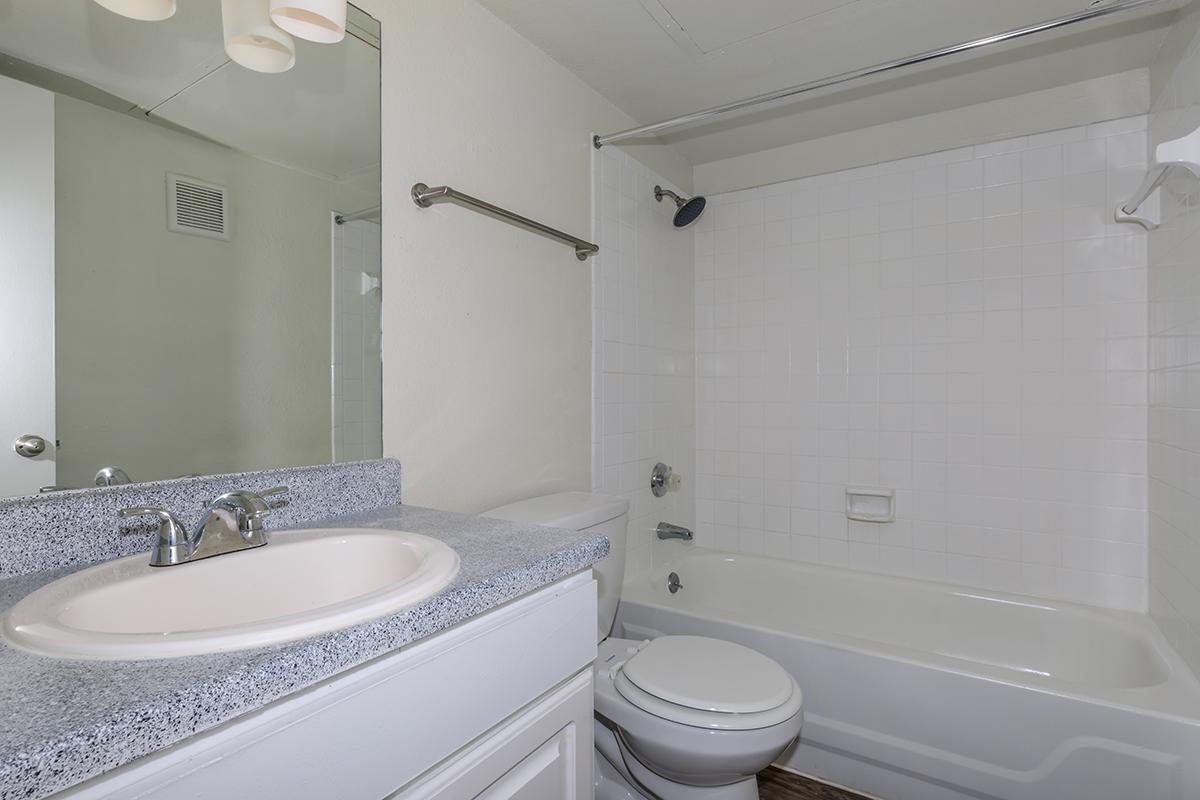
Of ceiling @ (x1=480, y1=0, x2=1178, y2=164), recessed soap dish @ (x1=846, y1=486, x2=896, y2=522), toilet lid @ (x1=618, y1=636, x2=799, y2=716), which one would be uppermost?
ceiling @ (x1=480, y1=0, x2=1178, y2=164)

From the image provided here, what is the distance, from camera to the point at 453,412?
4.87 feet

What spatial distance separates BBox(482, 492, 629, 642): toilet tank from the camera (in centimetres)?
148

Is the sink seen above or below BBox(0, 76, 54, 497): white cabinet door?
below

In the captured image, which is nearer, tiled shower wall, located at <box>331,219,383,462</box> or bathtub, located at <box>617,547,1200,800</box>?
tiled shower wall, located at <box>331,219,383,462</box>

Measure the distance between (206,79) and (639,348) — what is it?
61.8 inches

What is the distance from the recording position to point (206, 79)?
1.03 metres

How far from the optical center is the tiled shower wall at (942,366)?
1.98 meters

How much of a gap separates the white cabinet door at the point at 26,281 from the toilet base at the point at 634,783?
1.34 metres

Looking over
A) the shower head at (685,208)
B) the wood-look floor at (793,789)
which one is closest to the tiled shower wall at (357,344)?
the shower head at (685,208)

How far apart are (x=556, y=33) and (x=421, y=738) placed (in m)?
1.77

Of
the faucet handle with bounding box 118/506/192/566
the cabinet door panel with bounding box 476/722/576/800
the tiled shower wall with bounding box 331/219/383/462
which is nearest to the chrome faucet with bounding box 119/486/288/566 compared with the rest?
the faucet handle with bounding box 118/506/192/566

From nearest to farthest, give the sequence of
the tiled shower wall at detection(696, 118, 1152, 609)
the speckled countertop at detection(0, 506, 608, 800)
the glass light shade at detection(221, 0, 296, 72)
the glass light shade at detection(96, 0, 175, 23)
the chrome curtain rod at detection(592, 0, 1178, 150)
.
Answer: the speckled countertop at detection(0, 506, 608, 800) → the glass light shade at detection(96, 0, 175, 23) → the glass light shade at detection(221, 0, 296, 72) → the chrome curtain rod at detection(592, 0, 1178, 150) → the tiled shower wall at detection(696, 118, 1152, 609)

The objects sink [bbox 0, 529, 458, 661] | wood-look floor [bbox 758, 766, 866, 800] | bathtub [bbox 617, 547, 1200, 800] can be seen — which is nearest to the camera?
sink [bbox 0, 529, 458, 661]

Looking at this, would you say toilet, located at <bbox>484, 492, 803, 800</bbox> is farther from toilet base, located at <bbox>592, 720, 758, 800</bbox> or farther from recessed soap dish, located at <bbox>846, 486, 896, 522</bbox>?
recessed soap dish, located at <bbox>846, 486, 896, 522</bbox>
